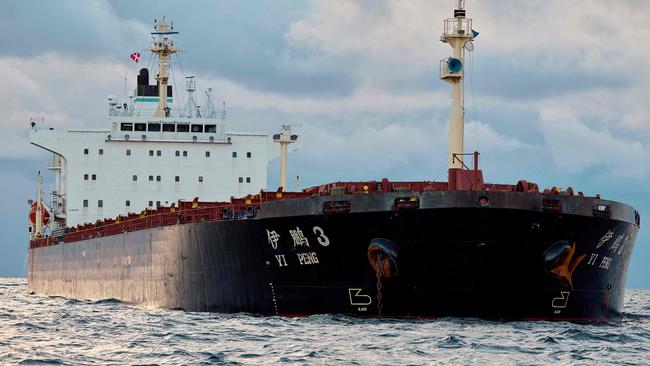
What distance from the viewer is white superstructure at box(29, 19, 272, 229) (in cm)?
Result: 4644

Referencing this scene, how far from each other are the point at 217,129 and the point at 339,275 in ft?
74.1

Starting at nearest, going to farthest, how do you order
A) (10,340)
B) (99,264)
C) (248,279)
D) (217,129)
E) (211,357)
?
(211,357) < (10,340) < (248,279) < (99,264) < (217,129)

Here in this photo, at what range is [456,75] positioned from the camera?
2950 cm

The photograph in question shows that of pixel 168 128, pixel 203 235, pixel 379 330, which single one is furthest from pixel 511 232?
pixel 168 128

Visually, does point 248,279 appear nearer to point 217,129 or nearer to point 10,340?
point 10,340

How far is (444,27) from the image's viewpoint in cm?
2988

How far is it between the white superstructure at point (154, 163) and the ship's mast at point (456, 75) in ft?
57.9

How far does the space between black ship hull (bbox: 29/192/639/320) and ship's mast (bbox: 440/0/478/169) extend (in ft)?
15.5

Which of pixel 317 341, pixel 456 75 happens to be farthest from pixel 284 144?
pixel 317 341

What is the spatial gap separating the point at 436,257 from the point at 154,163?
24.0 metres

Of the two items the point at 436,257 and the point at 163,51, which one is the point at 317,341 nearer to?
the point at 436,257

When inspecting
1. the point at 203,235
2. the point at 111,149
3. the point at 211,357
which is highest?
the point at 111,149

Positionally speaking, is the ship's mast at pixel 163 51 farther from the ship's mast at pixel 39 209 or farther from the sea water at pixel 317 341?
the sea water at pixel 317 341

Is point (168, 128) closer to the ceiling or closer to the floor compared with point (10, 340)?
closer to the ceiling
